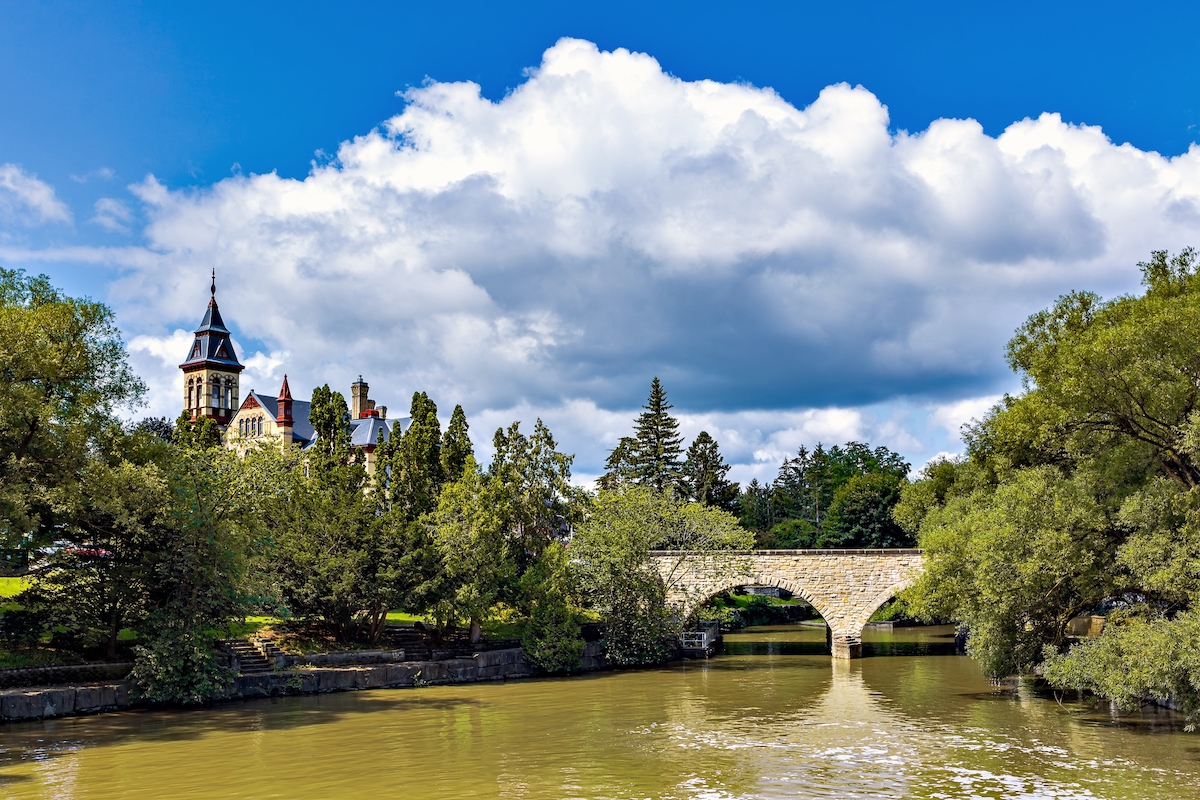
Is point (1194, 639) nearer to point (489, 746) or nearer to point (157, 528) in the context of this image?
point (489, 746)

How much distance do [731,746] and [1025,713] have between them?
9.68 m

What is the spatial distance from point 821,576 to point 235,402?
190 ft

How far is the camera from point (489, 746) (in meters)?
22.5

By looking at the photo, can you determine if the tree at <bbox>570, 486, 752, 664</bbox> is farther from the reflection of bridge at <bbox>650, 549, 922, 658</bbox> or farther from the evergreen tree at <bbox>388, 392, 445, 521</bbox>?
the evergreen tree at <bbox>388, 392, 445, 521</bbox>

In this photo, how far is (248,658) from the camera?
32000mm

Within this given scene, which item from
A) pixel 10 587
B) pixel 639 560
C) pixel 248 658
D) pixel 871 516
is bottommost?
pixel 248 658

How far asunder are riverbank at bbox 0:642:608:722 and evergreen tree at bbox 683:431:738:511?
36.0m

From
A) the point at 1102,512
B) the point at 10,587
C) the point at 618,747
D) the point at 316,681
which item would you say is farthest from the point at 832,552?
the point at 10,587

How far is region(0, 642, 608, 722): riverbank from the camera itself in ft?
82.6

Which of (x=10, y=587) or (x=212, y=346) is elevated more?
(x=212, y=346)

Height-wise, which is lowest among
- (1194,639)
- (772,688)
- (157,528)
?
(772,688)

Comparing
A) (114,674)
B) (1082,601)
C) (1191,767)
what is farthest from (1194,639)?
(114,674)

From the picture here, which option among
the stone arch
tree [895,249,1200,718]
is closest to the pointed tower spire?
the stone arch

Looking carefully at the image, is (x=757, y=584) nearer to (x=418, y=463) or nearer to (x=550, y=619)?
(x=550, y=619)
